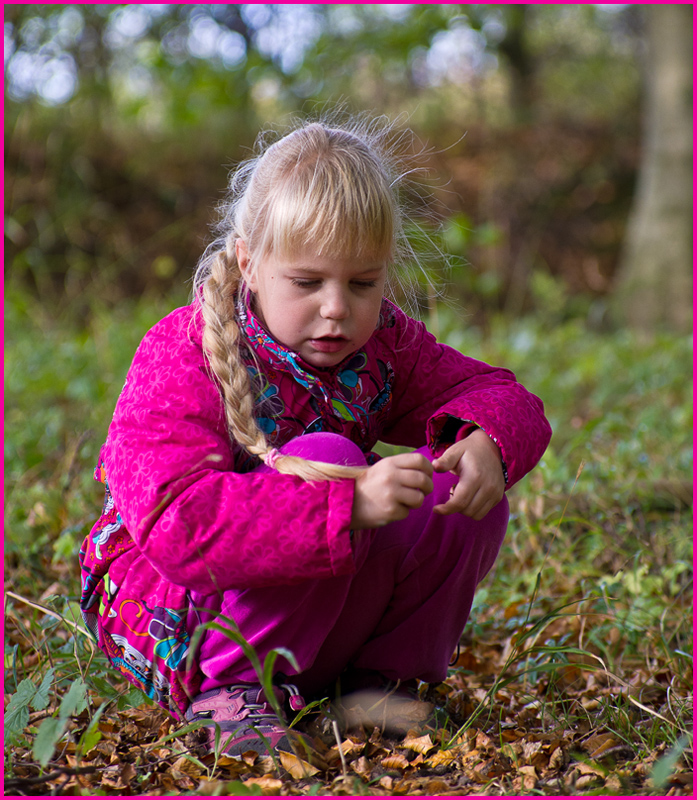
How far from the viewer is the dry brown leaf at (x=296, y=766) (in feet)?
4.19

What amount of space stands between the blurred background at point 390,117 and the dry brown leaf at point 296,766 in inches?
152

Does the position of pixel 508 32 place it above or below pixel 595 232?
above

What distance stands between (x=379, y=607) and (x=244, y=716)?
309mm

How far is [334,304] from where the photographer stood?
137 centimetres

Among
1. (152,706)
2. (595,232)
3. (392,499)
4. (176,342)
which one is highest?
(595,232)

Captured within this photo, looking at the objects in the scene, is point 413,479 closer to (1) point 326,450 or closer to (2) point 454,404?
(1) point 326,450

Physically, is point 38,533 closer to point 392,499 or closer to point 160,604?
point 160,604

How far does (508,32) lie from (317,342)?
26.9 ft

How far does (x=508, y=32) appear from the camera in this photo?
27.8ft

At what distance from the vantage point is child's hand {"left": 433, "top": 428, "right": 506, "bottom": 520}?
1.35 meters

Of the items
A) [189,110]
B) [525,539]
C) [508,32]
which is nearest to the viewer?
[525,539]

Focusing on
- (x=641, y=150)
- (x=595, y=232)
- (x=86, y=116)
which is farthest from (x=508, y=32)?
(x=86, y=116)

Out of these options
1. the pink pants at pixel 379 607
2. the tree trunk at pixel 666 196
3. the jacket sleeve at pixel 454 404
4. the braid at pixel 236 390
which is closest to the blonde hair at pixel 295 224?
the braid at pixel 236 390

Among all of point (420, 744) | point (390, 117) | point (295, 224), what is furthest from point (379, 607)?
point (390, 117)
